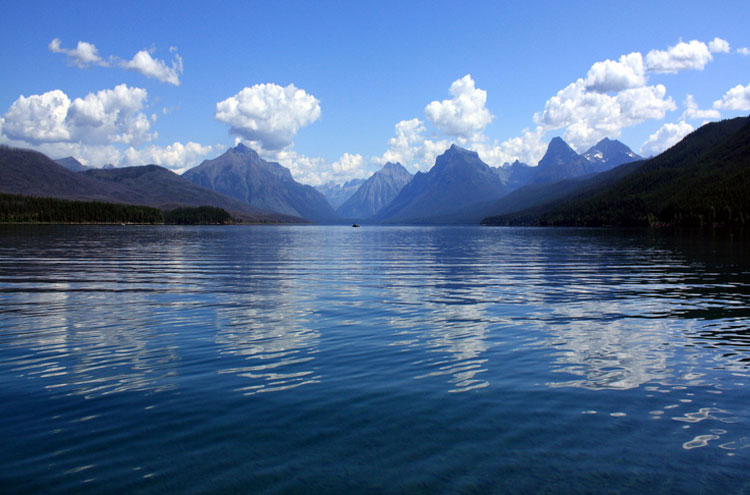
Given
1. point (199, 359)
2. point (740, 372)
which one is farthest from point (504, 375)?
point (199, 359)

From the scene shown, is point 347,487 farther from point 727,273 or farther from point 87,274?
point 727,273

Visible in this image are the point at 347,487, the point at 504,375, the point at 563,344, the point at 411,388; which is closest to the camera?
the point at 347,487

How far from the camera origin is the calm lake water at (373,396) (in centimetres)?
1107

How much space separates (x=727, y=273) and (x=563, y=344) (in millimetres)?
40394

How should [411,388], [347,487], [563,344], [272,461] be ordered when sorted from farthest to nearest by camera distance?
[563,344] → [411,388] → [272,461] → [347,487]

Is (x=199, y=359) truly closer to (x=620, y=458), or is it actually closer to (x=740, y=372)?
(x=620, y=458)

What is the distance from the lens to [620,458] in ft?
38.5

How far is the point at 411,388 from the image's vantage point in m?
16.6

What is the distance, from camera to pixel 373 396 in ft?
52.0

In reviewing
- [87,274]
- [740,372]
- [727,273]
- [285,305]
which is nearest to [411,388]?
[740,372]

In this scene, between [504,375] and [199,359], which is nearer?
[504,375]

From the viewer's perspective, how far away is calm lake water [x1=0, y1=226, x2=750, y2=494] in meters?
11.1

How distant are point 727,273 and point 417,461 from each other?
177 feet

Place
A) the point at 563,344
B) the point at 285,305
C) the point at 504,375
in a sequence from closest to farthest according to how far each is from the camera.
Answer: the point at 504,375 → the point at 563,344 → the point at 285,305
